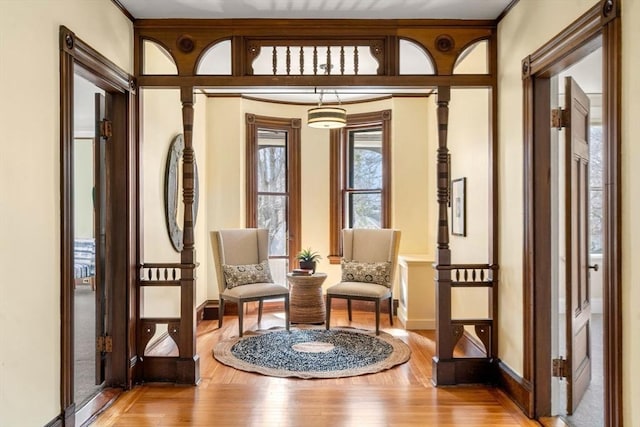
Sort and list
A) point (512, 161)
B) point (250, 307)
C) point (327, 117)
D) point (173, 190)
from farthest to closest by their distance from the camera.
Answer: point (250, 307) < point (327, 117) < point (173, 190) < point (512, 161)

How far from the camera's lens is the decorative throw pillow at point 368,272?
16.6ft

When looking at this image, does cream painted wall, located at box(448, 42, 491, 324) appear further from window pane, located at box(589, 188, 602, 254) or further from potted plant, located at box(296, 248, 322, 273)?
window pane, located at box(589, 188, 602, 254)

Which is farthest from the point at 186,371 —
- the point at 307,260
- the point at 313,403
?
the point at 307,260

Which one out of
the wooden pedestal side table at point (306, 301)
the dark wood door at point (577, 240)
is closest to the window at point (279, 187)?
the wooden pedestal side table at point (306, 301)

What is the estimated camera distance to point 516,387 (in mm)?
3086

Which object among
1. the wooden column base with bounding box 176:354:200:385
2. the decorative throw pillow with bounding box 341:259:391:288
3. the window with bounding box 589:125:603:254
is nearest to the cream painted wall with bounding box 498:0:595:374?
the decorative throw pillow with bounding box 341:259:391:288

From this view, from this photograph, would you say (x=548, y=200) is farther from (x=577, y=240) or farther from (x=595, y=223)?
(x=595, y=223)

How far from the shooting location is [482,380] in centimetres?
344

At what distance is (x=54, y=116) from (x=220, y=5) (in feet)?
4.52

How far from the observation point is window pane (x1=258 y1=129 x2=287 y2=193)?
612 cm

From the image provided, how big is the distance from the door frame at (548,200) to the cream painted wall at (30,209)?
2.61 meters

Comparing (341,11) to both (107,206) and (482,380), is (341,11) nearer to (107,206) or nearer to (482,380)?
(107,206)

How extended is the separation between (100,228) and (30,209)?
1.14m

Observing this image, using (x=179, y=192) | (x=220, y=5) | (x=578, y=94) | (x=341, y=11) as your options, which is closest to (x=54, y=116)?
(x=220, y=5)
